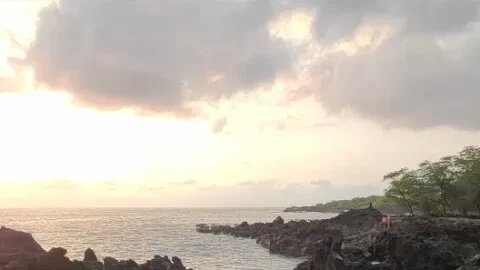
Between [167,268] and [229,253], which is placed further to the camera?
[229,253]

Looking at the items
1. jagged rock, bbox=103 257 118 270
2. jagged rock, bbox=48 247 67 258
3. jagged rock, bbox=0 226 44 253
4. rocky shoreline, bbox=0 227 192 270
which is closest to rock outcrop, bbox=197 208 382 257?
rocky shoreline, bbox=0 227 192 270

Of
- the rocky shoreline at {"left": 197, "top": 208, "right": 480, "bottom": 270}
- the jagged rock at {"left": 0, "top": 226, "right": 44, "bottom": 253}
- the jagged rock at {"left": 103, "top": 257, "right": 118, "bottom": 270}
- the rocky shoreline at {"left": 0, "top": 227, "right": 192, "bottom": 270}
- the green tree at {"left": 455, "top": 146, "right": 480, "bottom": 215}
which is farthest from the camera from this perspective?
the green tree at {"left": 455, "top": 146, "right": 480, "bottom": 215}

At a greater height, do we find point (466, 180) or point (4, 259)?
point (466, 180)

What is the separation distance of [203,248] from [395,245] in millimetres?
57047

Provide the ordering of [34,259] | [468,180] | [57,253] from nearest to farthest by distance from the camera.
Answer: [34,259], [57,253], [468,180]

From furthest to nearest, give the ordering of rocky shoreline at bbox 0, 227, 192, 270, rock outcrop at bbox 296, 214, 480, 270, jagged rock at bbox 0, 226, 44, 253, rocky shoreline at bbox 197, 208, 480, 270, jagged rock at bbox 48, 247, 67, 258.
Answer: jagged rock at bbox 0, 226, 44, 253, jagged rock at bbox 48, 247, 67, 258, rocky shoreline at bbox 0, 227, 192, 270, rock outcrop at bbox 296, 214, 480, 270, rocky shoreline at bbox 197, 208, 480, 270

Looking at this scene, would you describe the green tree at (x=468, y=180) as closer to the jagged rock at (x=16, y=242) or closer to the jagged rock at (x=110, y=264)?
the jagged rock at (x=110, y=264)

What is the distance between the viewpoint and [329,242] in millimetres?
54031

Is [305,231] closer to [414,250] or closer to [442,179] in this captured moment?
[442,179]

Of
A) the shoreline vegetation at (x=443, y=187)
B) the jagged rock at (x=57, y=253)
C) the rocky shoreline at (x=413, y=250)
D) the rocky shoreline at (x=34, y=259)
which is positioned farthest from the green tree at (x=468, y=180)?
the jagged rock at (x=57, y=253)

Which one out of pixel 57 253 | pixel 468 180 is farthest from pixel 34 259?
pixel 468 180

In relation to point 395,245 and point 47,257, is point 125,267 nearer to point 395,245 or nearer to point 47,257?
point 47,257

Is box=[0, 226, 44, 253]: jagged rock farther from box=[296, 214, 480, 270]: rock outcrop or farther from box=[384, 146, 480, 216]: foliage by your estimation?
box=[384, 146, 480, 216]: foliage

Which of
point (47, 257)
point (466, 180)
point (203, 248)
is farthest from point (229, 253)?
point (47, 257)
